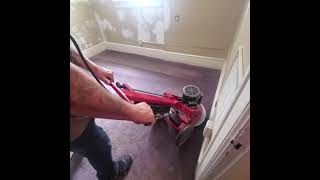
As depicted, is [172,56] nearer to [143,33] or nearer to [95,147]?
[143,33]

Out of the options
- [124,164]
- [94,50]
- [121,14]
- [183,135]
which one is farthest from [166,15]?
[124,164]

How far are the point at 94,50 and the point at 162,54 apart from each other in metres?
1.18

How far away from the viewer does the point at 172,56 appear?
8.13 feet

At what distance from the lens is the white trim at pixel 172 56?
2242 mm

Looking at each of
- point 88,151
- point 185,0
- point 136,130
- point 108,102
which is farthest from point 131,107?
point 185,0

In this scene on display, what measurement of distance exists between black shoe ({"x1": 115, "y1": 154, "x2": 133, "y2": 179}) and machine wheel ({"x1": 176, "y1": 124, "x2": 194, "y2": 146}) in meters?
0.37

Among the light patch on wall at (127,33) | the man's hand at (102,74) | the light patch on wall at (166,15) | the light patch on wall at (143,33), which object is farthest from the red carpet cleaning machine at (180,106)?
the light patch on wall at (127,33)

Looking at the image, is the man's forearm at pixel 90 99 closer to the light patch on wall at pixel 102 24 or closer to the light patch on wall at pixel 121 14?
the light patch on wall at pixel 121 14

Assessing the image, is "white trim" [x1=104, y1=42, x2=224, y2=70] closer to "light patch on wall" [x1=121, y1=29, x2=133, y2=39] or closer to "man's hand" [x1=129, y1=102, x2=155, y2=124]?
"light patch on wall" [x1=121, y1=29, x2=133, y2=39]

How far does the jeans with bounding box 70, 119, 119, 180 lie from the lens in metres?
0.67

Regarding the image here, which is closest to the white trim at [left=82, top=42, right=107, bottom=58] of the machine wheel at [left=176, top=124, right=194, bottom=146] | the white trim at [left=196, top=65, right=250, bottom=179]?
the machine wheel at [left=176, top=124, right=194, bottom=146]
